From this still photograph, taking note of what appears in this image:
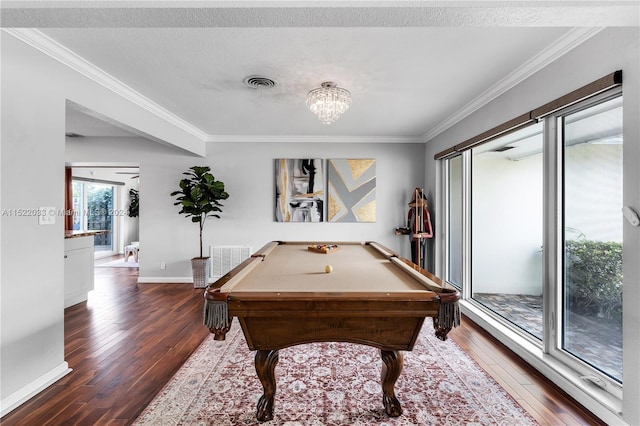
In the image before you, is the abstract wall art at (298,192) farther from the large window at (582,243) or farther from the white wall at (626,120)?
the white wall at (626,120)

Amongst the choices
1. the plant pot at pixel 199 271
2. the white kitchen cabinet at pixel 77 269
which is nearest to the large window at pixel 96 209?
the white kitchen cabinet at pixel 77 269

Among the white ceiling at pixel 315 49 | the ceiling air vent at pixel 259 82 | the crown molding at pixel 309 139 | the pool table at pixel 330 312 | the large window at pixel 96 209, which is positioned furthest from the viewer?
the large window at pixel 96 209

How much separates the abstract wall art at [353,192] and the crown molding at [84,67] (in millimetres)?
2522

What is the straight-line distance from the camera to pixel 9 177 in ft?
6.07

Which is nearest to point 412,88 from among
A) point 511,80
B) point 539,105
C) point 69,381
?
A: point 511,80

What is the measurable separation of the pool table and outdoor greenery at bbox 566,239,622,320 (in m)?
1.19

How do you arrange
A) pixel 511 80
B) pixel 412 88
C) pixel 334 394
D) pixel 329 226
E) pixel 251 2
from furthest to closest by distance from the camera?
1. pixel 329 226
2. pixel 412 88
3. pixel 511 80
4. pixel 334 394
5. pixel 251 2

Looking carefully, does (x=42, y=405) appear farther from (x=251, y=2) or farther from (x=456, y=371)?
(x=456, y=371)

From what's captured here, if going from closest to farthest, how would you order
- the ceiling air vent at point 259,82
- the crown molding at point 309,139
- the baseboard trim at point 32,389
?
the baseboard trim at point 32,389 → the ceiling air vent at point 259,82 → the crown molding at point 309,139

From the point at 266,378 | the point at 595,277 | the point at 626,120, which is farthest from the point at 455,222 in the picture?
the point at 266,378

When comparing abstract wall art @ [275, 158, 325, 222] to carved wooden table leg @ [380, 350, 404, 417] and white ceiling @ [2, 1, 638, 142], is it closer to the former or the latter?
white ceiling @ [2, 1, 638, 142]

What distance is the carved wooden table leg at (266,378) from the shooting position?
1.70m

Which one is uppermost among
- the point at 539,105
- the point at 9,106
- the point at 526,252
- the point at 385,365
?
the point at 539,105

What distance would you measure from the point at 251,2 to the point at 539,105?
Result: 2.26m
